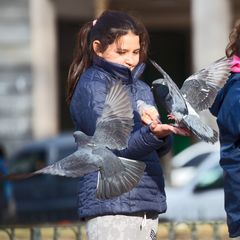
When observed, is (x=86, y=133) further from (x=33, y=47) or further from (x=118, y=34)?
(x=33, y=47)

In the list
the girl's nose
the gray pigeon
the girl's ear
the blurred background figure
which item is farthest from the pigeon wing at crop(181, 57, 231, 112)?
the blurred background figure

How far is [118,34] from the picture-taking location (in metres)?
5.71

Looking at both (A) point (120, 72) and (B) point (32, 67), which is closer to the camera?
(A) point (120, 72)

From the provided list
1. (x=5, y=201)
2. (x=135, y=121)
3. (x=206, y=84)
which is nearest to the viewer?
(x=135, y=121)

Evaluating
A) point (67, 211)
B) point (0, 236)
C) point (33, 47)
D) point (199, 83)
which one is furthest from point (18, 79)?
point (199, 83)

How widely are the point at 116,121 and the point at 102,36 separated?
1.73 ft

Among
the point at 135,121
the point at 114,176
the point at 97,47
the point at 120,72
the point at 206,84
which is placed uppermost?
the point at 97,47

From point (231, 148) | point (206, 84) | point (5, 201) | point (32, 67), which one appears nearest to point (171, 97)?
point (231, 148)

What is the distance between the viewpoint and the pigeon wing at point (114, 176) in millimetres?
5387

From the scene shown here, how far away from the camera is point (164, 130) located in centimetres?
530

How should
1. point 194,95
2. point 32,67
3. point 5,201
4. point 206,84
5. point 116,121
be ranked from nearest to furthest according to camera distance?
point 116,121 → point 194,95 → point 206,84 → point 5,201 → point 32,67

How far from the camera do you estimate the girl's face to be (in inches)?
224

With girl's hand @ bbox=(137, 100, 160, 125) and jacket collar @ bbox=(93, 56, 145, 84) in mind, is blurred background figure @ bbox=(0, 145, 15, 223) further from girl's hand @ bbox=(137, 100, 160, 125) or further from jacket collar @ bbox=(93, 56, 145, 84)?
girl's hand @ bbox=(137, 100, 160, 125)

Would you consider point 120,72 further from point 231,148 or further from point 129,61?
point 231,148
